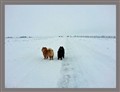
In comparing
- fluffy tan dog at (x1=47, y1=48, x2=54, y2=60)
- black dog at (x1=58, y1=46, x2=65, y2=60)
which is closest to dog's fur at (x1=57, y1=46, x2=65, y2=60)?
black dog at (x1=58, y1=46, x2=65, y2=60)

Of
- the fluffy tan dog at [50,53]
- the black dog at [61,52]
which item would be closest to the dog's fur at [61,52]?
the black dog at [61,52]

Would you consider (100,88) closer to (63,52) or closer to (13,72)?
(63,52)

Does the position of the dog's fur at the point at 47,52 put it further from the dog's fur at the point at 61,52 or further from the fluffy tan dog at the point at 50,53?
the dog's fur at the point at 61,52

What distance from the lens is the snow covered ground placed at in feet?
16.5

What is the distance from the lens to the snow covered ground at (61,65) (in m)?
5.04

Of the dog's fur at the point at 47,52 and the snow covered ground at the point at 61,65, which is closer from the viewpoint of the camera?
the snow covered ground at the point at 61,65

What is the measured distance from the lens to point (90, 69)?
521cm

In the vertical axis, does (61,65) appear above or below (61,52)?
below

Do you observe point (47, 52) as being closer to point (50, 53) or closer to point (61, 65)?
point (50, 53)

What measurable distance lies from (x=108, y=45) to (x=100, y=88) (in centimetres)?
67

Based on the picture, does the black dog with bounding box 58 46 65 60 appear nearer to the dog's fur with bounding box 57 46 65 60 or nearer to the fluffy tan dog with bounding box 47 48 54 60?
the dog's fur with bounding box 57 46 65 60

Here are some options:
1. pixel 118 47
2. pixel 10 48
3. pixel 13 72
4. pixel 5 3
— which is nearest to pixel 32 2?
pixel 5 3

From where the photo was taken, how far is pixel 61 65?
5.26 metres

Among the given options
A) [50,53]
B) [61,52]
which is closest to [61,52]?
[61,52]
